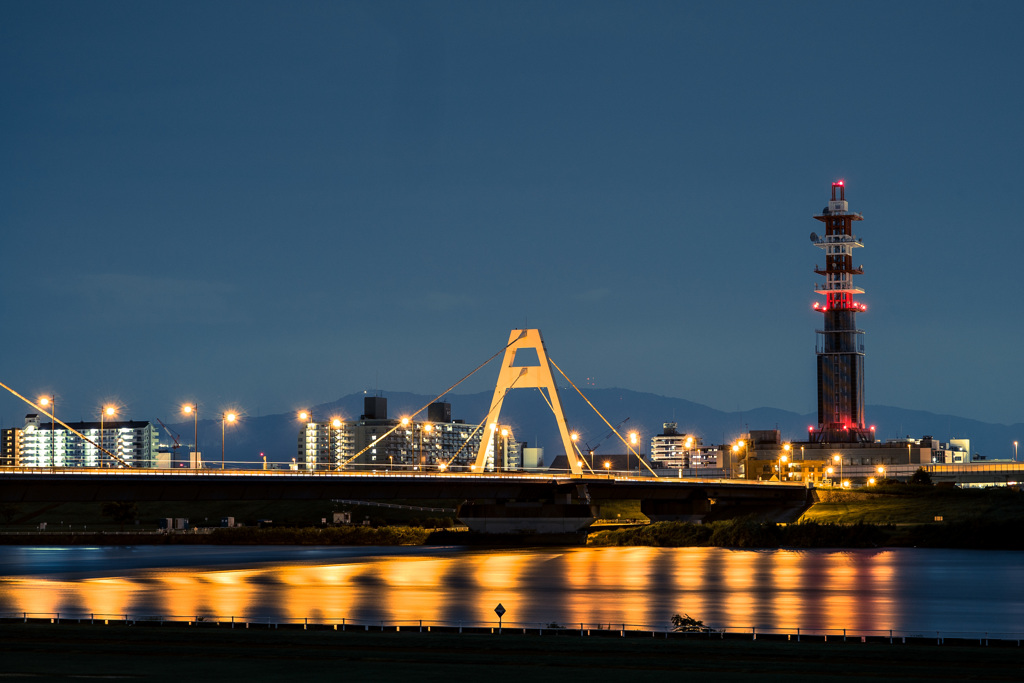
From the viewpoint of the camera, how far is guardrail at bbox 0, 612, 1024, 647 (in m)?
43.7

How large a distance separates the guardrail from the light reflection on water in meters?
1.46

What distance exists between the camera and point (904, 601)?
61875 millimetres

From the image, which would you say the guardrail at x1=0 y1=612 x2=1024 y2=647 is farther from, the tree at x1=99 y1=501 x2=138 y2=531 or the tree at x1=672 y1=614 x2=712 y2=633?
the tree at x1=99 y1=501 x2=138 y2=531

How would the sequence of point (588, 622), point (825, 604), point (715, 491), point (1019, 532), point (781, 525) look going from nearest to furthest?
point (588, 622) < point (825, 604) < point (1019, 532) < point (781, 525) < point (715, 491)

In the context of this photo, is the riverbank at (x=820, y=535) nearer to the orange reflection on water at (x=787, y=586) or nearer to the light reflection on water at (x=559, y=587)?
the light reflection on water at (x=559, y=587)

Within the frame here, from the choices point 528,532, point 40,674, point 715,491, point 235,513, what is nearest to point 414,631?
point 40,674

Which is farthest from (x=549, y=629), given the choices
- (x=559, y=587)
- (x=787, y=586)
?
(x=787, y=586)

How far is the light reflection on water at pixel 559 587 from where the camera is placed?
55.1 metres

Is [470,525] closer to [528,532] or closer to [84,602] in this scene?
[528,532]

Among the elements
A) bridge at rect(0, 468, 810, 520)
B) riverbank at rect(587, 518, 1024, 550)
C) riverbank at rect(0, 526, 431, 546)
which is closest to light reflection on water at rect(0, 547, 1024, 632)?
bridge at rect(0, 468, 810, 520)

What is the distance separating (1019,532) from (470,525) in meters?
44.5

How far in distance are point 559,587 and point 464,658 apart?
30.9m

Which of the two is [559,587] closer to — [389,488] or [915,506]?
[389,488]

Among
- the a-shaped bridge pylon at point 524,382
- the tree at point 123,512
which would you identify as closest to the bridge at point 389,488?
the a-shaped bridge pylon at point 524,382
